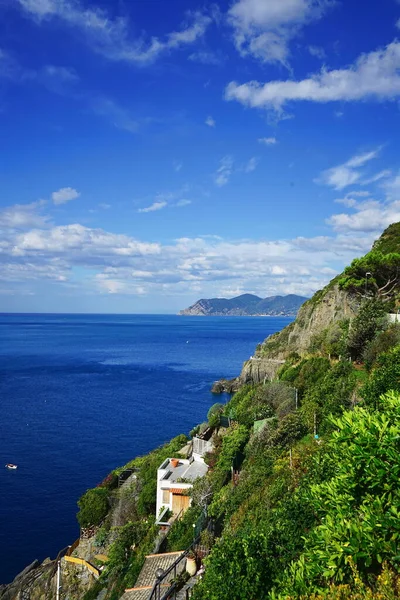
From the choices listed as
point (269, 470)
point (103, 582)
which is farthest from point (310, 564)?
point (103, 582)

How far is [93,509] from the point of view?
96.2 feet

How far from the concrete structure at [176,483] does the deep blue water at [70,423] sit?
921 cm

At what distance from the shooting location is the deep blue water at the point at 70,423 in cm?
3259

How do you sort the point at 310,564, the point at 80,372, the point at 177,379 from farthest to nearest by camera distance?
the point at 80,372 → the point at 177,379 → the point at 310,564

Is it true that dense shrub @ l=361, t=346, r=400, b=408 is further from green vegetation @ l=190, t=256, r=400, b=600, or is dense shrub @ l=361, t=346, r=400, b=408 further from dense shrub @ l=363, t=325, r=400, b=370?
dense shrub @ l=363, t=325, r=400, b=370

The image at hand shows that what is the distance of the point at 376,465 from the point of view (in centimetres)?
852

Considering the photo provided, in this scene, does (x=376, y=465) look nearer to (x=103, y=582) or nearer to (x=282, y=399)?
(x=103, y=582)

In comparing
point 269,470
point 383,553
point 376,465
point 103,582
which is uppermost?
point 376,465

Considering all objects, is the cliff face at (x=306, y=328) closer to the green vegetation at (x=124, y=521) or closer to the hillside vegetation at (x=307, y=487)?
the hillside vegetation at (x=307, y=487)

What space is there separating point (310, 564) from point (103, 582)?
56.2 feet

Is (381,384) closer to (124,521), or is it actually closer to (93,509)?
(124,521)

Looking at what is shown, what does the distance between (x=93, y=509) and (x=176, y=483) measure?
7.45 m

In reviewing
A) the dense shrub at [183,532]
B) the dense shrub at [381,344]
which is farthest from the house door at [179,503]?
the dense shrub at [381,344]

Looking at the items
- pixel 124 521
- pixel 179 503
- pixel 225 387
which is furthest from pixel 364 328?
pixel 225 387
